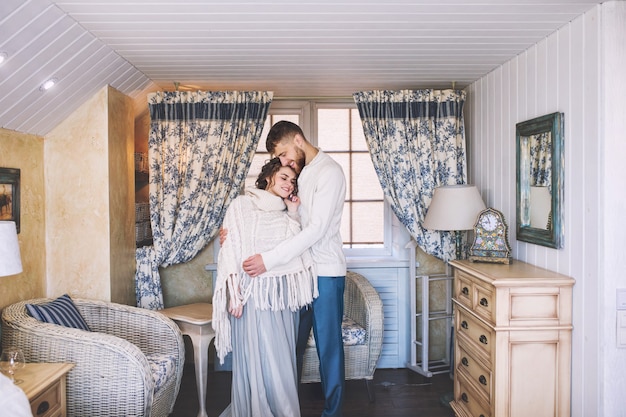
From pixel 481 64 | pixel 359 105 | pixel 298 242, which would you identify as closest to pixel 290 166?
pixel 298 242

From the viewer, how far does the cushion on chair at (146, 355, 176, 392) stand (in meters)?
2.87

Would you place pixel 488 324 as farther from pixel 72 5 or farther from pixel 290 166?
pixel 72 5

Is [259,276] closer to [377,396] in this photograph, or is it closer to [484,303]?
[484,303]

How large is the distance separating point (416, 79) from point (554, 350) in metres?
2.25

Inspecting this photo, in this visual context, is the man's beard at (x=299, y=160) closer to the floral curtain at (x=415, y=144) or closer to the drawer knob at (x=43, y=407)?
the floral curtain at (x=415, y=144)

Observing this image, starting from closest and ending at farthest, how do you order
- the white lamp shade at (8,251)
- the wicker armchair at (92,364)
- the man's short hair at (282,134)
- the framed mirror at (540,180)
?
the white lamp shade at (8,251) → the wicker armchair at (92,364) → the framed mirror at (540,180) → the man's short hair at (282,134)

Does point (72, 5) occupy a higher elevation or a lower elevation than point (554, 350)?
higher

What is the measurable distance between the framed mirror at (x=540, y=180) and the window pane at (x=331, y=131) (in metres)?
1.63

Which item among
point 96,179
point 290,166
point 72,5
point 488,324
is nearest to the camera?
point 72,5

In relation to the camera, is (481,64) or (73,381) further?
(481,64)

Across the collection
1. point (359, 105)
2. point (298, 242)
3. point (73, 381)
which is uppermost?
point (359, 105)

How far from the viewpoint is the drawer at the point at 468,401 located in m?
2.99

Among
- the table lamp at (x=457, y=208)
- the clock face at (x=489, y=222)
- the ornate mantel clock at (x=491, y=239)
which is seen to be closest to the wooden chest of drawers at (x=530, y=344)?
the ornate mantel clock at (x=491, y=239)

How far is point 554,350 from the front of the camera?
2748mm
